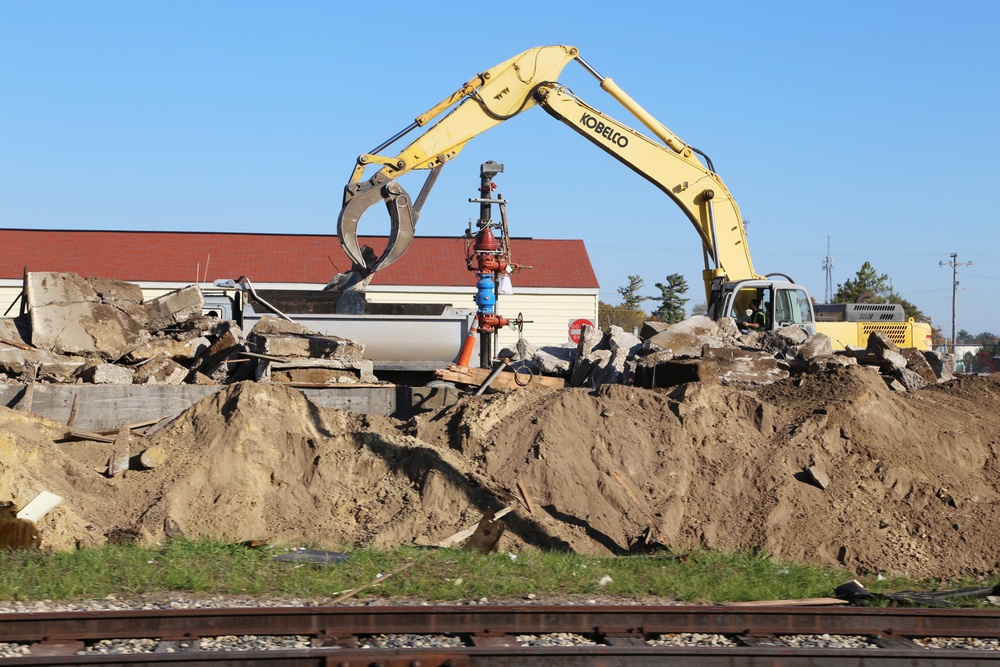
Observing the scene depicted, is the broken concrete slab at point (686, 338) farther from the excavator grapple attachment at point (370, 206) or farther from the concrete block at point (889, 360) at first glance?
the excavator grapple attachment at point (370, 206)

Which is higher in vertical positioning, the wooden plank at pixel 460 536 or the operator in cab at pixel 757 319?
the operator in cab at pixel 757 319

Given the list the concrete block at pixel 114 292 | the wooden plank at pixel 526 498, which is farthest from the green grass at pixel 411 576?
the concrete block at pixel 114 292

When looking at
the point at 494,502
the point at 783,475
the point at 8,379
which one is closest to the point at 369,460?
the point at 494,502

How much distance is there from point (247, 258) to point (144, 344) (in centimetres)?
Answer: 2048

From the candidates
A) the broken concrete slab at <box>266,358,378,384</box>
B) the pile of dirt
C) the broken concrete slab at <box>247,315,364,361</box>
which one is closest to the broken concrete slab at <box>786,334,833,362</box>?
the pile of dirt

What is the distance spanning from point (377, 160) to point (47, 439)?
25.1 ft

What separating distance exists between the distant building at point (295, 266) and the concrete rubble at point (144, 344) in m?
15.6

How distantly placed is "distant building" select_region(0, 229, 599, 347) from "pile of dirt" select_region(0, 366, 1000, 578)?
1926cm

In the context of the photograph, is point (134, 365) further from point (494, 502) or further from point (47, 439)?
point (494, 502)

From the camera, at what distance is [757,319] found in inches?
643

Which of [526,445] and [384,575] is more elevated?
[526,445]

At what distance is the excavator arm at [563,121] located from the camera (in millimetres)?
16375

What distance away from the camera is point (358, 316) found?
629 inches

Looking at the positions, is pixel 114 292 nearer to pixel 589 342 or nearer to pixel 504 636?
pixel 589 342
